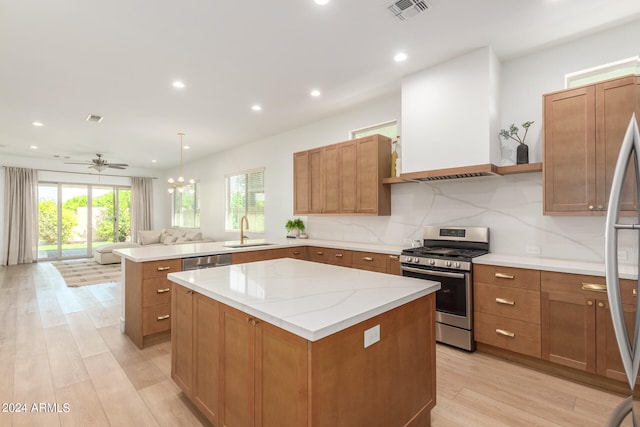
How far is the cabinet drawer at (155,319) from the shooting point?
3.02 m

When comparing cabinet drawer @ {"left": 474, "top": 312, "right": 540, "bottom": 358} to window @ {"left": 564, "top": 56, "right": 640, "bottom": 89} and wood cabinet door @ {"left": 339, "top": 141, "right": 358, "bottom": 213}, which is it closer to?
wood cabinet door @ {"left": 339, "top": 141, "right": 358, "bottom": 213}

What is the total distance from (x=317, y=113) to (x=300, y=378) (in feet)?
14.0

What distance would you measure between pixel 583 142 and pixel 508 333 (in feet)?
5.67

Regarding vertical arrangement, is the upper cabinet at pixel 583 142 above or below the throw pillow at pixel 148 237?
above

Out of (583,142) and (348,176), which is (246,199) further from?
(583,142)

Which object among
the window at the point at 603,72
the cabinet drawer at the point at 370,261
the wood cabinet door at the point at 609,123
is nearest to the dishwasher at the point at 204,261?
the cabinet drawer at the point at 370,261

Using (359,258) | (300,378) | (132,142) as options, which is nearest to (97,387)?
(300,378)

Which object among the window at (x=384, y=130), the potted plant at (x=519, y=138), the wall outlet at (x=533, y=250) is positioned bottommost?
the wall outlet at (x=533, y=250)

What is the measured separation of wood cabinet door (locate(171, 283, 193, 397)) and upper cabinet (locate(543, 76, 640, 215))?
302 cm

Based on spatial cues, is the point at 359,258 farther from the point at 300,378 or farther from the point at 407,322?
the point at 300,378

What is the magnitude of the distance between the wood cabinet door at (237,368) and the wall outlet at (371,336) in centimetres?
52

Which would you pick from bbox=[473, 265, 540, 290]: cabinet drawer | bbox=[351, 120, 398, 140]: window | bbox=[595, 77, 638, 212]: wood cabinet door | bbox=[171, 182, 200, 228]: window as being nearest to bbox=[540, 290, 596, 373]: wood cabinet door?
bbox=[473, 265, 540, 290]: cabinet drawer

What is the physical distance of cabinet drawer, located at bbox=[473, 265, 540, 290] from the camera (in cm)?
254

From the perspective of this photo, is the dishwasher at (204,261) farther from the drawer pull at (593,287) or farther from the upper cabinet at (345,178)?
the drawer pull at (593,287)
